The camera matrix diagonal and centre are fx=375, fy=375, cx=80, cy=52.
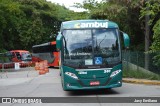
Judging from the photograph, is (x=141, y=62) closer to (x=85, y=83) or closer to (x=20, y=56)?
(x=85, y=83)

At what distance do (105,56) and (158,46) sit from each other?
8883mm

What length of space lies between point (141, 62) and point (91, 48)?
11.0m

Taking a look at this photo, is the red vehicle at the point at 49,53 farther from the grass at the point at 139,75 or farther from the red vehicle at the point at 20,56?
the grass at the point at 139,75

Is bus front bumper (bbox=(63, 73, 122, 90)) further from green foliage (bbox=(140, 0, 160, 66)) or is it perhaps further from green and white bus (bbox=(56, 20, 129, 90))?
green foliage (bbox=(140, 0, 160, 66))

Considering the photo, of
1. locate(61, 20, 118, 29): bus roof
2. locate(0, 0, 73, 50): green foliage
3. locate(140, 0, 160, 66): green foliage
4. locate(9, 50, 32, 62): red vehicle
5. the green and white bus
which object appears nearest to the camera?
the green and white bus

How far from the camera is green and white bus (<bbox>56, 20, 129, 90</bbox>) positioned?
1576 centimetres

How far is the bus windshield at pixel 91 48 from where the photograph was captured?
15844mm

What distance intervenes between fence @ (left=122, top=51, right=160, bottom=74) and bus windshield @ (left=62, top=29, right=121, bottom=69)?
9488 mm

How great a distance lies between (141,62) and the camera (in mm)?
26359

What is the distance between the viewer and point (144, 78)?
2447 centimetres

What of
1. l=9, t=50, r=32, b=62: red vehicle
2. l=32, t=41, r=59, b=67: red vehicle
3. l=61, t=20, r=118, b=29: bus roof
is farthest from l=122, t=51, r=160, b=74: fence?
l=9, t=50, r=32, b=62: red vehicle

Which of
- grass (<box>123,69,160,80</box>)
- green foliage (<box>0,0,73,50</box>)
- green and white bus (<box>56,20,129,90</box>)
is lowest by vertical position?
grass (<box>123,69,160,80</box>)

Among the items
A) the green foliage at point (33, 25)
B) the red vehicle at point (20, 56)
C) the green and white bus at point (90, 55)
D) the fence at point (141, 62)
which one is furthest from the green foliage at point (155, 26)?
the green foliage at point (33, 25)

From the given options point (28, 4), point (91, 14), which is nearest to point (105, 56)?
point (91, 14)
